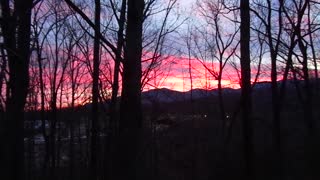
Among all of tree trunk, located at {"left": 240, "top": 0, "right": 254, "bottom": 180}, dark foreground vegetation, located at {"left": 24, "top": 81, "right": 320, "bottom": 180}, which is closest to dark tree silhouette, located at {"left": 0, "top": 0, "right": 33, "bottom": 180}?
dark foreground vegetation, located at {"left": 24, "top": 81, "right": 320, "bottom": 180}

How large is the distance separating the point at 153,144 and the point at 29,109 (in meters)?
11.3

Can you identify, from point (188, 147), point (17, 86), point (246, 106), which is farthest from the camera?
point (188, 147)

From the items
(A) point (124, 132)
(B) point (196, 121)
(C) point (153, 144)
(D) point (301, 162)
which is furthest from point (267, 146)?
(B) point (196, 121)

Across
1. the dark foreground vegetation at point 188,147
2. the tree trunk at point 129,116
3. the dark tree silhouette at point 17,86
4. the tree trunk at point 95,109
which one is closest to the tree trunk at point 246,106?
the dark foreground vegetation at point 188,147

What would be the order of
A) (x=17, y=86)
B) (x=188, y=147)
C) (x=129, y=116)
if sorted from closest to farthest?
1. (x=129, y=116)
2. (x=17, y=86)
3. (x=188, y=147)

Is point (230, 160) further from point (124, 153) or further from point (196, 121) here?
point (196, 121)

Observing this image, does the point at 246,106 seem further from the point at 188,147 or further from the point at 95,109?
the point at 188,147

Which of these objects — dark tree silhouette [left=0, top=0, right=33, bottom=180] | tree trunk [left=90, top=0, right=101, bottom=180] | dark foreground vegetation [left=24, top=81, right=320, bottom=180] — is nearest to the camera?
dark tree silhouette [left=0, top=0, right=33, bottom=180]

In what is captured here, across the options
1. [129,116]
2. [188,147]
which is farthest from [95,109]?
[188,147]

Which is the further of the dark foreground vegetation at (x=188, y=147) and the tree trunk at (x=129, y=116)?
the dark foreground vegetation at (x=188, y=147)

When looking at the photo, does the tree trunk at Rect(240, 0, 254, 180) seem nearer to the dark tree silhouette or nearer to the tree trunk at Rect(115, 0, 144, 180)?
the dark tree silhouette

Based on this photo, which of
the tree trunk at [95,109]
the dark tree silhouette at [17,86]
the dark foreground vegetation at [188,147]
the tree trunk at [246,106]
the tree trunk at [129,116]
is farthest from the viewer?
the dark foreground vegetation at [188,147]

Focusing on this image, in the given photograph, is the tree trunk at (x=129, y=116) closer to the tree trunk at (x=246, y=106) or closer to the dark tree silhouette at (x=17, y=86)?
the dark tree silhouette at (x=17, y=86)

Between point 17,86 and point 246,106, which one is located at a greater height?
point 17,86
